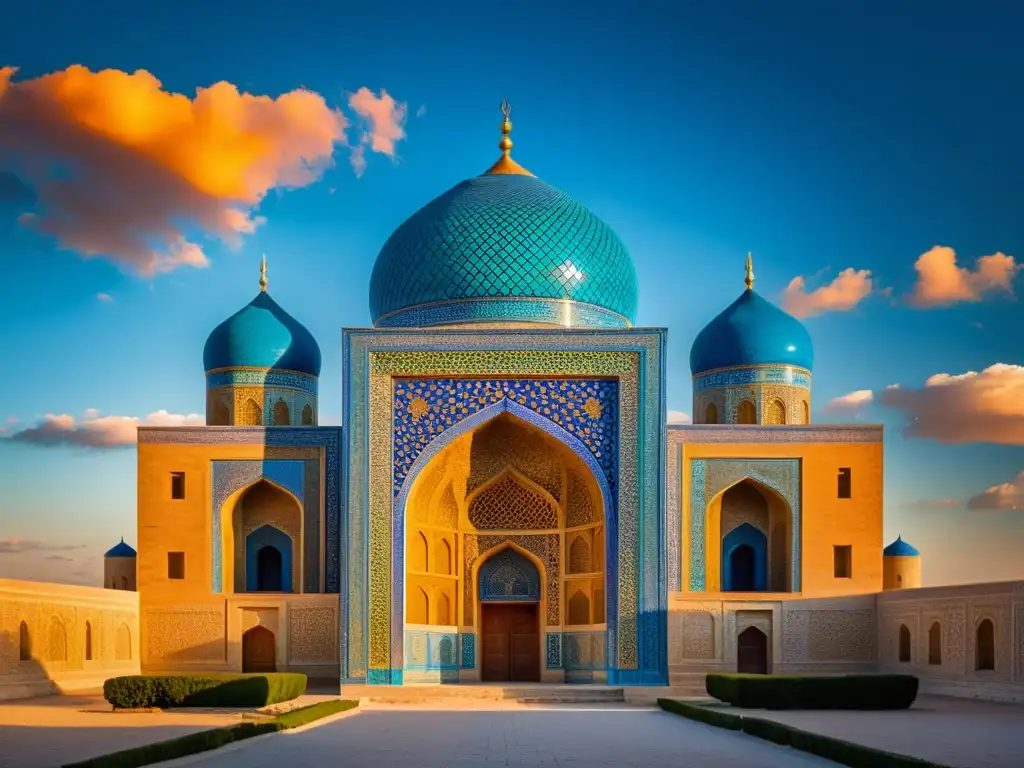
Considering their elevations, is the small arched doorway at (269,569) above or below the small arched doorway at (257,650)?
above

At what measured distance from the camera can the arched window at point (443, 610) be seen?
48.8 ft

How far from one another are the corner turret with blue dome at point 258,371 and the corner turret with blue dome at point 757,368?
586cm

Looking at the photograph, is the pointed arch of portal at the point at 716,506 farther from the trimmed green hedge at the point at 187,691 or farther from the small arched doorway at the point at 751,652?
the trimmed green hedge at the point at 187,691

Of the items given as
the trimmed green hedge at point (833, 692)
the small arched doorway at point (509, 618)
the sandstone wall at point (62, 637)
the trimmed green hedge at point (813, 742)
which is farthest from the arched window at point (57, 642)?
the trimmed green hedge at point (833, 692)

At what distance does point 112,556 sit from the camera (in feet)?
65.7

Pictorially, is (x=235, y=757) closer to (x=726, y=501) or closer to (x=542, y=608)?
(x=542, y=608)

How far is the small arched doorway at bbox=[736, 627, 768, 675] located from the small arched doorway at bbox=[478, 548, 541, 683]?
2504 mm

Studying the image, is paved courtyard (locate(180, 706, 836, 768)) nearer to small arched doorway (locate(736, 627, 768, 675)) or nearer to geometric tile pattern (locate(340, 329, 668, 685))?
geometric tile pattern (locate(340, 329, 668, 685))

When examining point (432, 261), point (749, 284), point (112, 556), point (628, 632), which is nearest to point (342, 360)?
point (432, 261)

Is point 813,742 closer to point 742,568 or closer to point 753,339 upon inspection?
point 742,568

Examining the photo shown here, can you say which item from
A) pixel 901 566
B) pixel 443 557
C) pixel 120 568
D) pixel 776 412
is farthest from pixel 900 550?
pixel 120 568

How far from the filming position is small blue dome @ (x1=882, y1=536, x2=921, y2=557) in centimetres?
2002

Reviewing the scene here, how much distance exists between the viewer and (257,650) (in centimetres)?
1488

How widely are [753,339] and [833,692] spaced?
7088 mm
